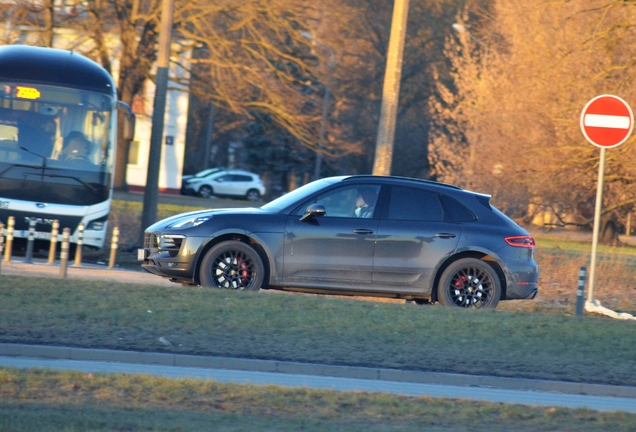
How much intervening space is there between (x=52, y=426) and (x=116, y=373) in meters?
1.56

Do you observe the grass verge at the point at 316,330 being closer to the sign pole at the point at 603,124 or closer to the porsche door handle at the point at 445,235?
the porsche door handle at the point at 445,235

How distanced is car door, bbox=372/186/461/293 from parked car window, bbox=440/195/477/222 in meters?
0.12

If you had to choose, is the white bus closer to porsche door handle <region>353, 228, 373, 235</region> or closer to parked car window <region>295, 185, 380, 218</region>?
parked car window <region>295, 185, 380, 218</region>

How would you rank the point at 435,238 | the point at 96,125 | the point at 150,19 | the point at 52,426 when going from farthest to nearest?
the point at 150,19 → the point at 96,125 → the point at 435,238 → the point at 52,426

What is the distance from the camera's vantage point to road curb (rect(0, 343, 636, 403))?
25.0 ft

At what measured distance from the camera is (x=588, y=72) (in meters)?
20.0

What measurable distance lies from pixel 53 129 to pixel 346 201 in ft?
21.6

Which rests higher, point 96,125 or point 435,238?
point 96,125

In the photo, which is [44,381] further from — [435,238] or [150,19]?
[150,19]

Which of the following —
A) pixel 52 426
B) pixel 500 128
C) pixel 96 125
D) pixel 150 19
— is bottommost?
pixel 52 426

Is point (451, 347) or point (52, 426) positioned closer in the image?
point (52, 426)

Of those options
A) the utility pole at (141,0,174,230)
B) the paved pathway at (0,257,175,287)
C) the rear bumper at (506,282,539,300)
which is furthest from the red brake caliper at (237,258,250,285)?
the utility pole at (141,0,174,230)

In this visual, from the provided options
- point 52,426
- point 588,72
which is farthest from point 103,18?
point 52,426

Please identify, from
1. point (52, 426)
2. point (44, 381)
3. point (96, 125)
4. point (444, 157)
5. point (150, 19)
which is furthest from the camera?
point (444, 157)
